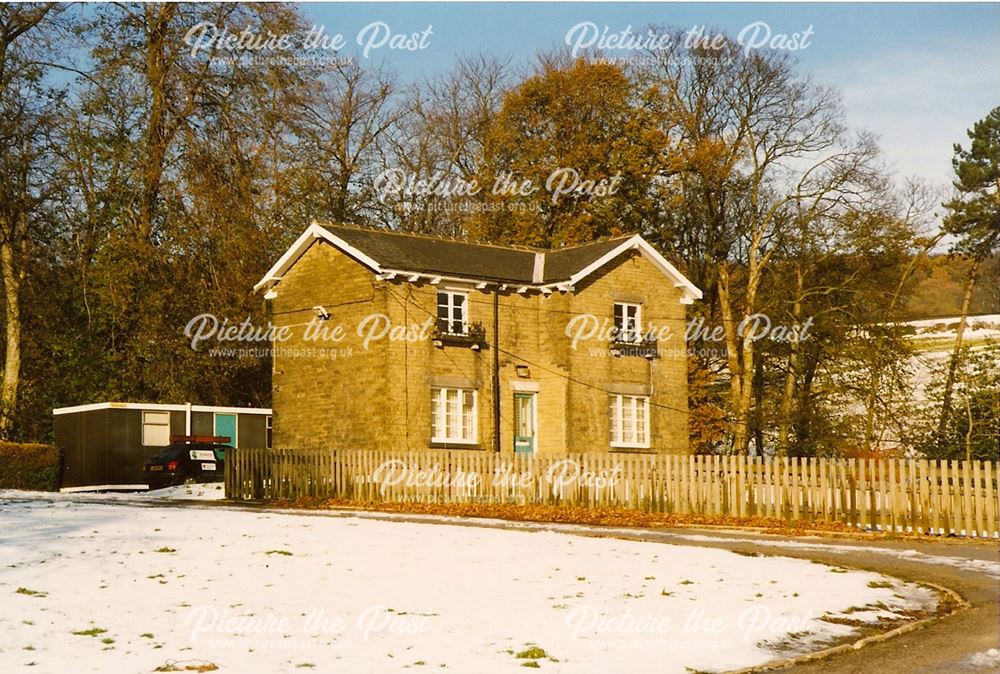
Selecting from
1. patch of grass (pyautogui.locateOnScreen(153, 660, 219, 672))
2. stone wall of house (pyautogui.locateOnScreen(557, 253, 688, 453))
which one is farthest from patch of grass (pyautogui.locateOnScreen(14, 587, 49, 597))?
stone wall of house (pyautogui.locateOnScreen(557, 253, 688, 453))

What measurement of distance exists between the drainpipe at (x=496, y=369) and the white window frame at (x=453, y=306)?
0.95 m

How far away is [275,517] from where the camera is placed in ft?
71.3

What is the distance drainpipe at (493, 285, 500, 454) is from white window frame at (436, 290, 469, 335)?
95 cm

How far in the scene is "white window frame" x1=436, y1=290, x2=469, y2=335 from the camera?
37.2 metres

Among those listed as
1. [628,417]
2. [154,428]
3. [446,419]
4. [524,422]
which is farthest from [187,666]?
[154,428]

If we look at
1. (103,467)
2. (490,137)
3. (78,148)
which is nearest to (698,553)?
(103,467)

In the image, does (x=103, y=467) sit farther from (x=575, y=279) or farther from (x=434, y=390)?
(x=575, y=279)

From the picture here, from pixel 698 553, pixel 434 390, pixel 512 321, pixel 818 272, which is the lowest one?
pixel 698 553

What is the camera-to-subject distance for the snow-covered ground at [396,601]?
10695 mm

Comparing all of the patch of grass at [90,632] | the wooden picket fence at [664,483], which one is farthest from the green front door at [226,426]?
the patch of grass at [90,632]

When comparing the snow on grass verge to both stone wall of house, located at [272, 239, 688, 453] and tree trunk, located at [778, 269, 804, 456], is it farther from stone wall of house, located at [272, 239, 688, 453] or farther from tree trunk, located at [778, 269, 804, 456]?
tree trunk, located at [778, 269, 804, 456]

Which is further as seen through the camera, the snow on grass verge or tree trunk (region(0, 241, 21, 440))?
tree trunk (region(0, 241, 21, 440))

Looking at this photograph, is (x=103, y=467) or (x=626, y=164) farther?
(x=626, y=164)

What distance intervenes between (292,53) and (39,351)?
15.8 m
